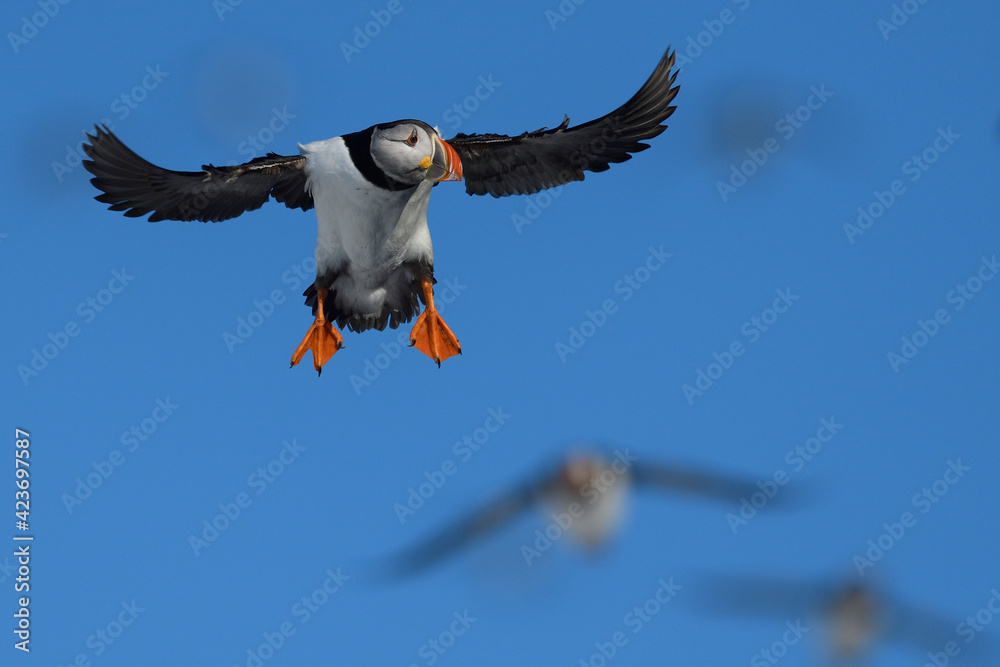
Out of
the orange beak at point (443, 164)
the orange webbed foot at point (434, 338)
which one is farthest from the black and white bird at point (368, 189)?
the orange beak at point (443, 164)

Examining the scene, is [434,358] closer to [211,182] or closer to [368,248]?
[368,248]

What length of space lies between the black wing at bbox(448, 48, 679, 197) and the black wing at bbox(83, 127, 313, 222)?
152 centimetres

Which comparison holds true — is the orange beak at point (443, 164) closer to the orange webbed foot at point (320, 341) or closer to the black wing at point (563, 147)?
the black wing at point (563, 147)

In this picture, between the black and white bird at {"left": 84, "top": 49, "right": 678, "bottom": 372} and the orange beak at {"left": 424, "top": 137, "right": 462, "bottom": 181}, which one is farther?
the black and white bird at {"left": 84, "top": 49, "right": 678, "bottom": 372}

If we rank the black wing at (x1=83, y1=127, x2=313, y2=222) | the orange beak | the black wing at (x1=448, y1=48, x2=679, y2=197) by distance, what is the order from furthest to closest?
the black wing at (x1=448, y1=48, x2=679, y2=197)
the black wing at (x1=83, y1=127, x2=313, y2=222)
the orange beak

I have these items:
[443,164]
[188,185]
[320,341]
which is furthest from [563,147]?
[188,185]

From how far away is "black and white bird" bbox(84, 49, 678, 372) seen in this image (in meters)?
10.1

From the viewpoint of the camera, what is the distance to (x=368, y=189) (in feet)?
32.4

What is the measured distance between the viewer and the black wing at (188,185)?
10.3 m

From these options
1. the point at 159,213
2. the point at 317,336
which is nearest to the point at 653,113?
the point at 317,336

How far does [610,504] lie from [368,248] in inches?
197

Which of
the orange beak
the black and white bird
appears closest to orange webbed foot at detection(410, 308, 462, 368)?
the black and white bird

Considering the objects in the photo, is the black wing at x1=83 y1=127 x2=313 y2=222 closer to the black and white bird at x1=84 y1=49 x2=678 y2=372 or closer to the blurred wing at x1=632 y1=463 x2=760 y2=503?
the black and white bird at x1=84 y1=49 x2=678 y2=372

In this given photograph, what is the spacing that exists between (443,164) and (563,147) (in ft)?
6.67
